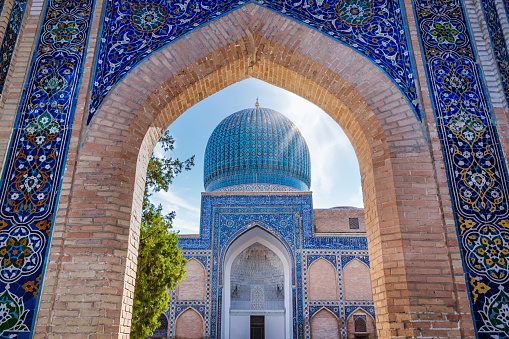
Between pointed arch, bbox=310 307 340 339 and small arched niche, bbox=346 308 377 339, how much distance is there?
1.20 ft

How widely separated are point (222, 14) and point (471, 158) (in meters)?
2.37

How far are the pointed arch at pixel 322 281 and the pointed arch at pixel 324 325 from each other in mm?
425

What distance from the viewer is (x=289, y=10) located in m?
3.89

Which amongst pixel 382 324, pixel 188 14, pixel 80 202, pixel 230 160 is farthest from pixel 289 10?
pixel 230 160

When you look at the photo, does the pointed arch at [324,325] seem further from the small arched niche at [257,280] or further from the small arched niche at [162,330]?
the small arched niche at [162,330]

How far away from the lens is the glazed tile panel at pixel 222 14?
141 inches

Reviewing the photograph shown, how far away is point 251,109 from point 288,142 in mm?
2120

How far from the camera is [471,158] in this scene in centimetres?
325

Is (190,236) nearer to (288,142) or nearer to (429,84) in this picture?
(288,142)

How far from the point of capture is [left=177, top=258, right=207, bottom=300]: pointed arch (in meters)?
12.4

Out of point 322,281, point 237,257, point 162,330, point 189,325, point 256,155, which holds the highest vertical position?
point 256,155

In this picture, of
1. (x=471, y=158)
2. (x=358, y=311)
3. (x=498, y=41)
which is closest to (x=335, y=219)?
(x=358, y=311)

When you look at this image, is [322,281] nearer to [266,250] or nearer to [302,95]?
[266,250]

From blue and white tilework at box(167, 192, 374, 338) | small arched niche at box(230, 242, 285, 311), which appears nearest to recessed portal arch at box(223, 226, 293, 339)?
small arched niche at box(230, 242, 285, 311)
